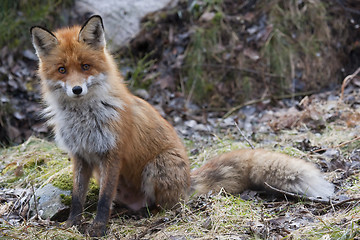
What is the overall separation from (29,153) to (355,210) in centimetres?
418

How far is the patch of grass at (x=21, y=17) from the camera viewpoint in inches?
306

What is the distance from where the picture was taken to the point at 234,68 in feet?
26.2

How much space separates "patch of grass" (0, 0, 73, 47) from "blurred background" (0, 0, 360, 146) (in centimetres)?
2

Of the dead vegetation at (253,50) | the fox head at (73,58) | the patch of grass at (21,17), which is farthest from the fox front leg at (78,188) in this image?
the patch of grass at (21,17)

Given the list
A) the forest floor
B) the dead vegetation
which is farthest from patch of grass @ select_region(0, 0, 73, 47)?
the forest floor

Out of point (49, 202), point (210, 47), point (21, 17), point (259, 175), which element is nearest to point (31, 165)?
point (49, 202)

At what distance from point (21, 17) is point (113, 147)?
18.4 feet

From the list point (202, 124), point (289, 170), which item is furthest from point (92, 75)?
point (202, 124)

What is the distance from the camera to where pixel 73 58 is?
3502 millimetres

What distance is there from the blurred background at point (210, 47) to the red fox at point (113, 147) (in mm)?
3426

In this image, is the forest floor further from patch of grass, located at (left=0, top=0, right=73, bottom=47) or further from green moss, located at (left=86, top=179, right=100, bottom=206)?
patch of grass, located at (left=0, top=0, right=73, bottom=47)

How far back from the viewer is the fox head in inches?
137

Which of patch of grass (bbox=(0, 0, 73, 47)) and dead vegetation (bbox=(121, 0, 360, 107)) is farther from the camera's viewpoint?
dead vegetation (bbox=(121, 0, 360, 107))

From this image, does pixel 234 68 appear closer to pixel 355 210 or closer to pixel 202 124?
pixel 202 124
